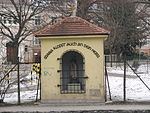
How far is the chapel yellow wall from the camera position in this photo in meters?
9.09

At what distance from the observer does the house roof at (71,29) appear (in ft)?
29.7

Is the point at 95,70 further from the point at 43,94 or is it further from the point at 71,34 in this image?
the point at 43,94

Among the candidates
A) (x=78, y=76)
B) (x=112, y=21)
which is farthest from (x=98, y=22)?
(x=78, y=76)

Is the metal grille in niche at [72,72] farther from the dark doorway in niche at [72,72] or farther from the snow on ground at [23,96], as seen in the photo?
the snow on ground at [23,96]

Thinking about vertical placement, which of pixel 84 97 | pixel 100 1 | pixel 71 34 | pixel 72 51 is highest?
pixel 100 1

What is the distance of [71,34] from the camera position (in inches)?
356

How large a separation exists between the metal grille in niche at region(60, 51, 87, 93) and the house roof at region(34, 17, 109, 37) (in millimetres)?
Answer: 1014

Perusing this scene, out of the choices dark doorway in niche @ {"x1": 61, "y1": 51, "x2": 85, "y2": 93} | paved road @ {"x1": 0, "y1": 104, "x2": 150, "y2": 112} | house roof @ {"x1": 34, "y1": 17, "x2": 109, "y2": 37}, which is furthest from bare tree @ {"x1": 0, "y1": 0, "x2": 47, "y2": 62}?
paved road @ {"x1": 0, "y1": 104, "x2": 150, "y2": 112}

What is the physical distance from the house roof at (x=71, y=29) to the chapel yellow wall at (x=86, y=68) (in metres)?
0.24

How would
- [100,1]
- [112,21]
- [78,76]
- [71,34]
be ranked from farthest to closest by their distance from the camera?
1. [112,21]
2. [100,1]
3. [78,76]
4. [71,34]

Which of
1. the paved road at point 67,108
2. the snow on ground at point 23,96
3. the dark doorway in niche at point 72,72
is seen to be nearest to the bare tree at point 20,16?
the snow on ground at point 23,96

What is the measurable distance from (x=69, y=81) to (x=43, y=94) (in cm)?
130

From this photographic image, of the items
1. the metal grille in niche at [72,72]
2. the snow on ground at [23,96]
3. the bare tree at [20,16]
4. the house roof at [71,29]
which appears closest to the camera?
the house roof at [71,29]

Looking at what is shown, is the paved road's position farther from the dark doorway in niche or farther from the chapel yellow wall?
the dark doorway in niche
